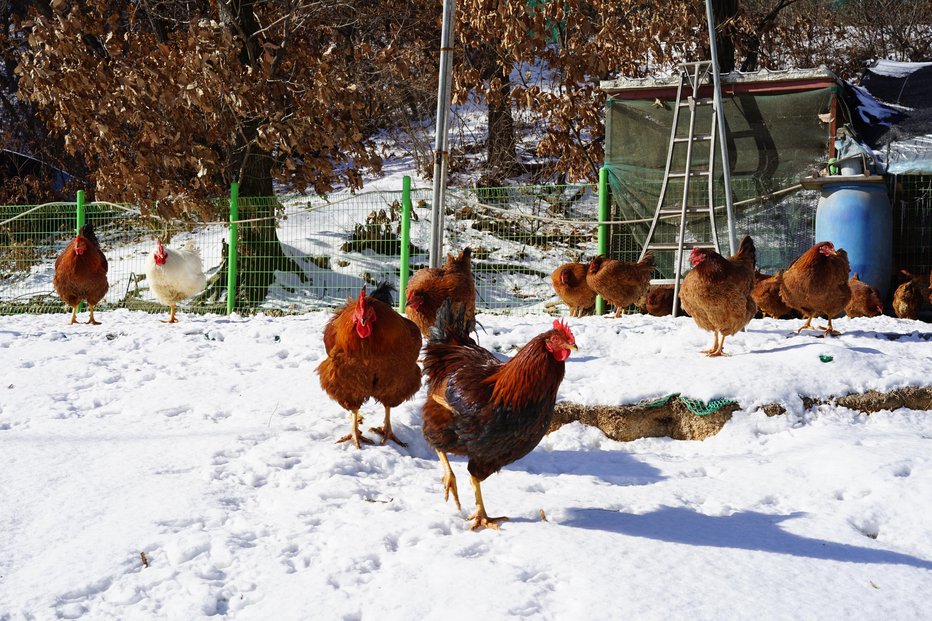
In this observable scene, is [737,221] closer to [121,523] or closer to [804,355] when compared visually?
[804,355]

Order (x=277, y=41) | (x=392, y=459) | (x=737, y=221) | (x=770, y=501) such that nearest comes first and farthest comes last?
(x=770, y=501)
(x=392, y=459)
(x=737, y=221)
(x=277, y=41)

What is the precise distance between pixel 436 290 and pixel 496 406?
3.44m

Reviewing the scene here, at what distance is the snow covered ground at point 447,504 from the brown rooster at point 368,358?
1.22 feet

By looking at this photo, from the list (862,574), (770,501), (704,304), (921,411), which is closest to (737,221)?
(704,304)

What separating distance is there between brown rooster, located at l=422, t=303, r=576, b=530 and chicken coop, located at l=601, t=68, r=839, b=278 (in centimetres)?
668

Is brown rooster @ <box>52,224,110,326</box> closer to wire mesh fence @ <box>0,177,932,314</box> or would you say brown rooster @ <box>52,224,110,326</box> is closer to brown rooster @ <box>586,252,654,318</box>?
wire mesh fence @ <box>0,177,932,314</box>

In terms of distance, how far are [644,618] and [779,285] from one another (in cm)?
625

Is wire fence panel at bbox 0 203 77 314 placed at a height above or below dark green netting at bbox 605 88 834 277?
below

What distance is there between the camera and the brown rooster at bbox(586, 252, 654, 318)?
880 centimetres

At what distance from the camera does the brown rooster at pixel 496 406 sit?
3.73 meters

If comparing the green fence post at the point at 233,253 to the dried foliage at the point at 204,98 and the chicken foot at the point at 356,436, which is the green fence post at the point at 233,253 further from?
the chicken foot at the point at 356,436

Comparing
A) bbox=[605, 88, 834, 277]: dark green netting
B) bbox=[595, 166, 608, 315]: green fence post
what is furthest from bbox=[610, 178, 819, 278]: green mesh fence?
bbox=[595, 166, 608, 315]: green fence post

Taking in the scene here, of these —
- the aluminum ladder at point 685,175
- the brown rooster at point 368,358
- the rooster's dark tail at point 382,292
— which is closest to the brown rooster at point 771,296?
the aluminum ladder at point 685,175

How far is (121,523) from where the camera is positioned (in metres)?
3.73
